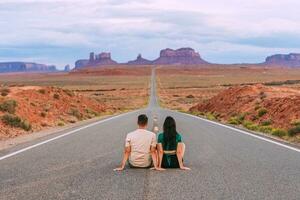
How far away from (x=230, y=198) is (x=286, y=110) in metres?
19.1

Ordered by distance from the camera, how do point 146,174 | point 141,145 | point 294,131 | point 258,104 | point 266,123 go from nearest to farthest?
point 146,174
point 141,145
point 294,131
point 266,123
point 258,104

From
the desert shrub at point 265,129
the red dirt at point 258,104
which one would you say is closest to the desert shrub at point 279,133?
the desert shrub at point 265,129

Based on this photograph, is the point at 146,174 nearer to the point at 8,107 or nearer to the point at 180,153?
the point at 180,153

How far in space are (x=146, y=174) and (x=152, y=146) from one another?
0.57 m

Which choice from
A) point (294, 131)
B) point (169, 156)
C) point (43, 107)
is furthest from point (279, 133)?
point (43, 107)

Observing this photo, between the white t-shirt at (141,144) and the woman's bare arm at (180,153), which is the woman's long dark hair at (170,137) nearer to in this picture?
the woman's bare arm at (180,153)

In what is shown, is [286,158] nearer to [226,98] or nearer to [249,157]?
[249,157]

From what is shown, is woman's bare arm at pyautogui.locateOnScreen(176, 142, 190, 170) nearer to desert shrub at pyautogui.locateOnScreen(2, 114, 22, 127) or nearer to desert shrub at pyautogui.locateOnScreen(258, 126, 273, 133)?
desert shrub at pyautogui.locateOnScreen(258, 126, 273, 133)

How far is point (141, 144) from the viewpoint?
1088 cm

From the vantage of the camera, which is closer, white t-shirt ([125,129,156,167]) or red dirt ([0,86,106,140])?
white t-shirt ([125,129,156,167])

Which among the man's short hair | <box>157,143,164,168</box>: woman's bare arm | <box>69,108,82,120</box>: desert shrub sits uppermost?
the man's short hair

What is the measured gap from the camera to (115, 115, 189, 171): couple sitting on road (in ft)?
35.6

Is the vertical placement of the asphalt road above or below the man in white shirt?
below

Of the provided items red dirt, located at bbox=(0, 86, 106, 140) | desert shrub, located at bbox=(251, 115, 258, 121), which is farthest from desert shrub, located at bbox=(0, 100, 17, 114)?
desert shrub, located at bbox=(251, 115, 258, 121)
